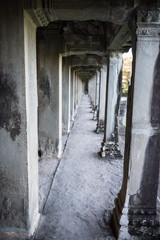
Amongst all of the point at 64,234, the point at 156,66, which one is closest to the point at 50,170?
the point at 64,234

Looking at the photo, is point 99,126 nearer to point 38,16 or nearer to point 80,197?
point 80,197

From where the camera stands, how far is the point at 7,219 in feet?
9.92

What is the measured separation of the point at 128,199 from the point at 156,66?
200 centimetres

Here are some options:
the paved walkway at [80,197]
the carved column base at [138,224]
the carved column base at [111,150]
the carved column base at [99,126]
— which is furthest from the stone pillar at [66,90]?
the carved column base at [138,224]

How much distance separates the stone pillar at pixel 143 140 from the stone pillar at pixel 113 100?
3.27 m

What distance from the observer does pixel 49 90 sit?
5.98 meters

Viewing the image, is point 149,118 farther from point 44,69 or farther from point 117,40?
point 44,69

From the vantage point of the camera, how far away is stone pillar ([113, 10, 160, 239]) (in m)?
2.72

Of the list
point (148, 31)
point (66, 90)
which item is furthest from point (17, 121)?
point (66, 90)

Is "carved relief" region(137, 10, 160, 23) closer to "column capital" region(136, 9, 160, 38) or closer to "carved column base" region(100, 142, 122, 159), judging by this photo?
"column capital" region(136, 9, 160, 38)

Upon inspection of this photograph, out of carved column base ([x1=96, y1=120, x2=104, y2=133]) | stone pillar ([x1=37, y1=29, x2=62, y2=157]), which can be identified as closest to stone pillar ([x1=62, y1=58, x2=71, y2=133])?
carved column base ([x1=96, y1=120, x2=104, y2=133])

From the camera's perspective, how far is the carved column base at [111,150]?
257 inches

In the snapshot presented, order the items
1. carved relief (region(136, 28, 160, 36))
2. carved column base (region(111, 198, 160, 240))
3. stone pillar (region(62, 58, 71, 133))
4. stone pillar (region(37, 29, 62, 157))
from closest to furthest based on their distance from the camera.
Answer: carved relief (region(136, 28, 160, 36)) → carved column base (region(111, 198, 160, 240)) → stone pillar (region(37, 29, 62, 157)) → stone pillar (region(62, 58, 71, 133))

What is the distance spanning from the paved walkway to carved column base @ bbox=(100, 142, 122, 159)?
0.28 meters
